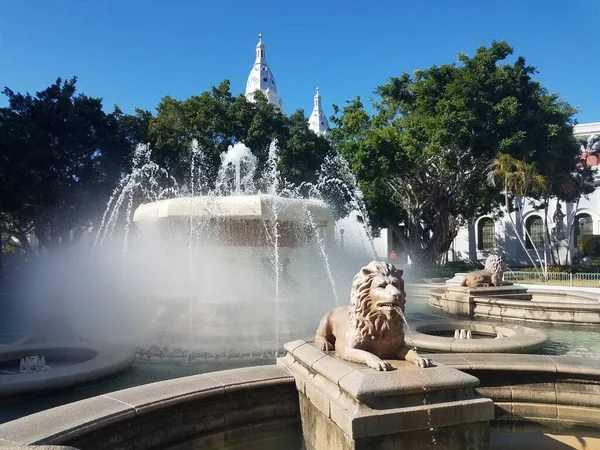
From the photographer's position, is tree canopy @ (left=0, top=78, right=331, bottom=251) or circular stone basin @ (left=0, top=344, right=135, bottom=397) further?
tree canopy @ (left=0, top=78, right=331, bottom=251)

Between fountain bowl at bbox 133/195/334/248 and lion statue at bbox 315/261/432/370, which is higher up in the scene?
fountain bowl at bbox 133/195/334/248

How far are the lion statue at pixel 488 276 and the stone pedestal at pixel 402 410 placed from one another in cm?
808

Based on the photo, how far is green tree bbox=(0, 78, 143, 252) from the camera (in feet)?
72.7

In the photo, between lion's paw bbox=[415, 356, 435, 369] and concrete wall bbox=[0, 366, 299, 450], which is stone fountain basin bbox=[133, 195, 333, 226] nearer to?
concrete wall bbox=[0, 366, 299, 450]

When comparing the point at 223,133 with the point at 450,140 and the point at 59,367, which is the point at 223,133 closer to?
the point at 450,140

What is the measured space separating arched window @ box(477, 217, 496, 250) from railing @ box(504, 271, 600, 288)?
17554 millimetres

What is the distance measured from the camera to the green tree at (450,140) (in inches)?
858

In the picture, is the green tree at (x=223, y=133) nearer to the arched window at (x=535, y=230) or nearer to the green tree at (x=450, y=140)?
the green tree at (x=450, y=140)

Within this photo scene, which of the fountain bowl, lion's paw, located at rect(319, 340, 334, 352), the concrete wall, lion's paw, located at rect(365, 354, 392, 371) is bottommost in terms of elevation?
the concrete wall

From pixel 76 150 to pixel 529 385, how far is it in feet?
81.7

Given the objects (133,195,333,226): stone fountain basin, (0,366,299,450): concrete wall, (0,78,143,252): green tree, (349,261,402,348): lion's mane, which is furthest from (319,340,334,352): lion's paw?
(0,78,143,252): green tree

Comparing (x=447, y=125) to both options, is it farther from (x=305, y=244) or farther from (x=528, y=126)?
(x=305, y=244)

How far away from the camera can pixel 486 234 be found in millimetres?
42094

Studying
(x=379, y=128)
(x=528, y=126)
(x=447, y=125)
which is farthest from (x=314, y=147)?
(x=528, y=126)
